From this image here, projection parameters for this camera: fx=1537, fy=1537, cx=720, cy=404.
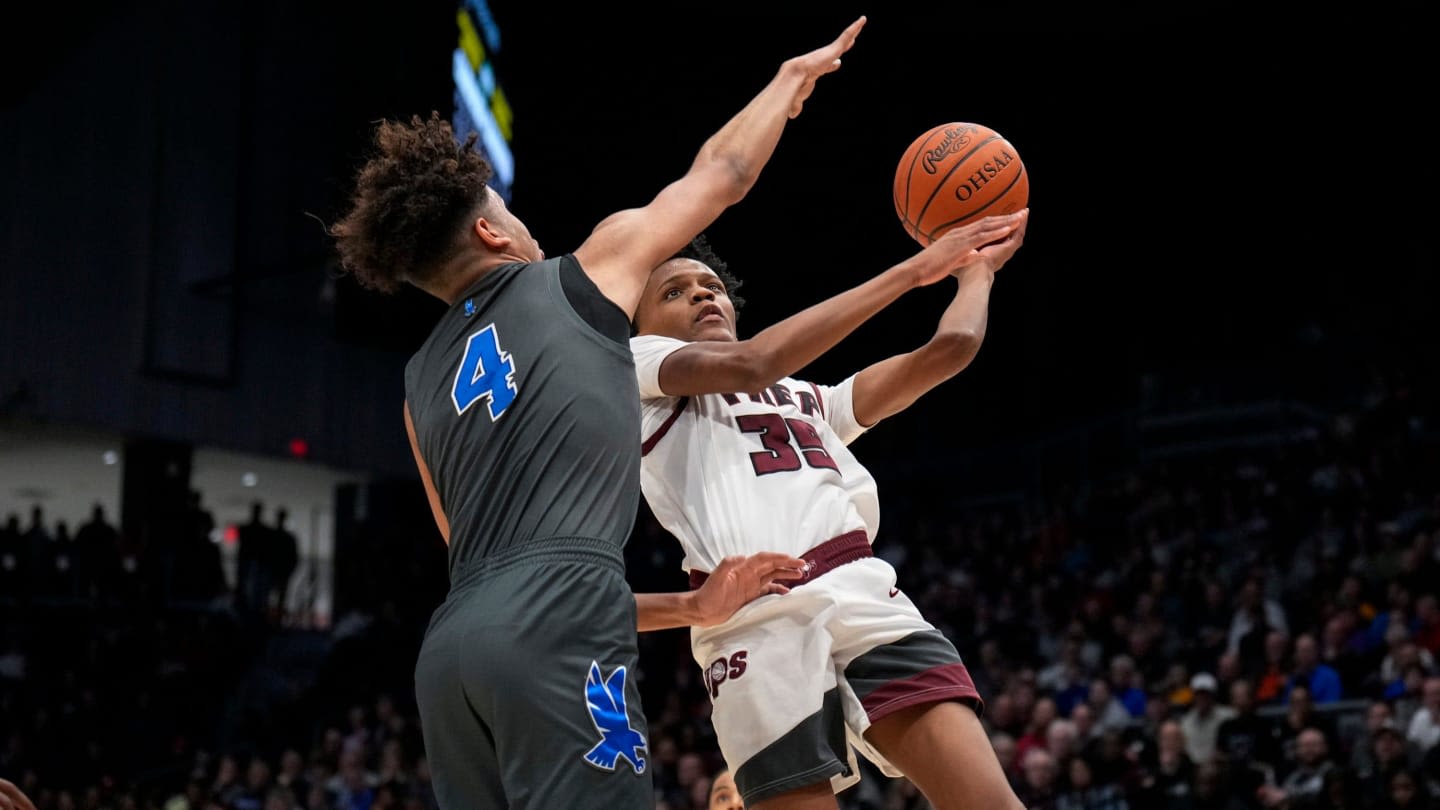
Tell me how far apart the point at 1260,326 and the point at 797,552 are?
19.1 m

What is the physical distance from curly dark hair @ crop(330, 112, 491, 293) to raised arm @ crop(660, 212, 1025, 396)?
0.66 metres

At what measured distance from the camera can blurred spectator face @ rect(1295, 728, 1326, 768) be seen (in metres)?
9.59

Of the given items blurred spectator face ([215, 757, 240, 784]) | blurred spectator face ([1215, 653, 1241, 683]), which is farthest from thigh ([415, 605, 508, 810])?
blurred spectator face ([215, 757, 240, 784])

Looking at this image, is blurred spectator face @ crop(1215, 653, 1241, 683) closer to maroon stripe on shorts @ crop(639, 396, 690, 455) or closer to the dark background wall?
the dark background wall

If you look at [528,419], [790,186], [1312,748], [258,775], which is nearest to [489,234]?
[528,419]

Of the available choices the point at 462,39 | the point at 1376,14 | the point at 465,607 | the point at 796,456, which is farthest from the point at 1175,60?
the point at 465,607

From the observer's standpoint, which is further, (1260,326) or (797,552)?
(1260,326)

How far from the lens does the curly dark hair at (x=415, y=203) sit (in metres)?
3.21

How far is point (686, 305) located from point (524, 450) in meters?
1.54

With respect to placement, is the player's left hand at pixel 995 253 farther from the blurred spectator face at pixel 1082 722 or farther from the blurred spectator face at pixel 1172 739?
the blurred spectator face at pixel 1082 722

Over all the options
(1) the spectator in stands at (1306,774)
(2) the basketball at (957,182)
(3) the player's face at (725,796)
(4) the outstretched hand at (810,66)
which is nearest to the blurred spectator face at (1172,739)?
(1) the spectator in stands at (1306,774)

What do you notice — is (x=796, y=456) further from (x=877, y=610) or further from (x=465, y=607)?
(x=465, y=607)

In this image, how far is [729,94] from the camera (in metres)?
20.1

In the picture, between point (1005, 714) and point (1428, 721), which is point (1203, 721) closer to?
point (1428, 721)
